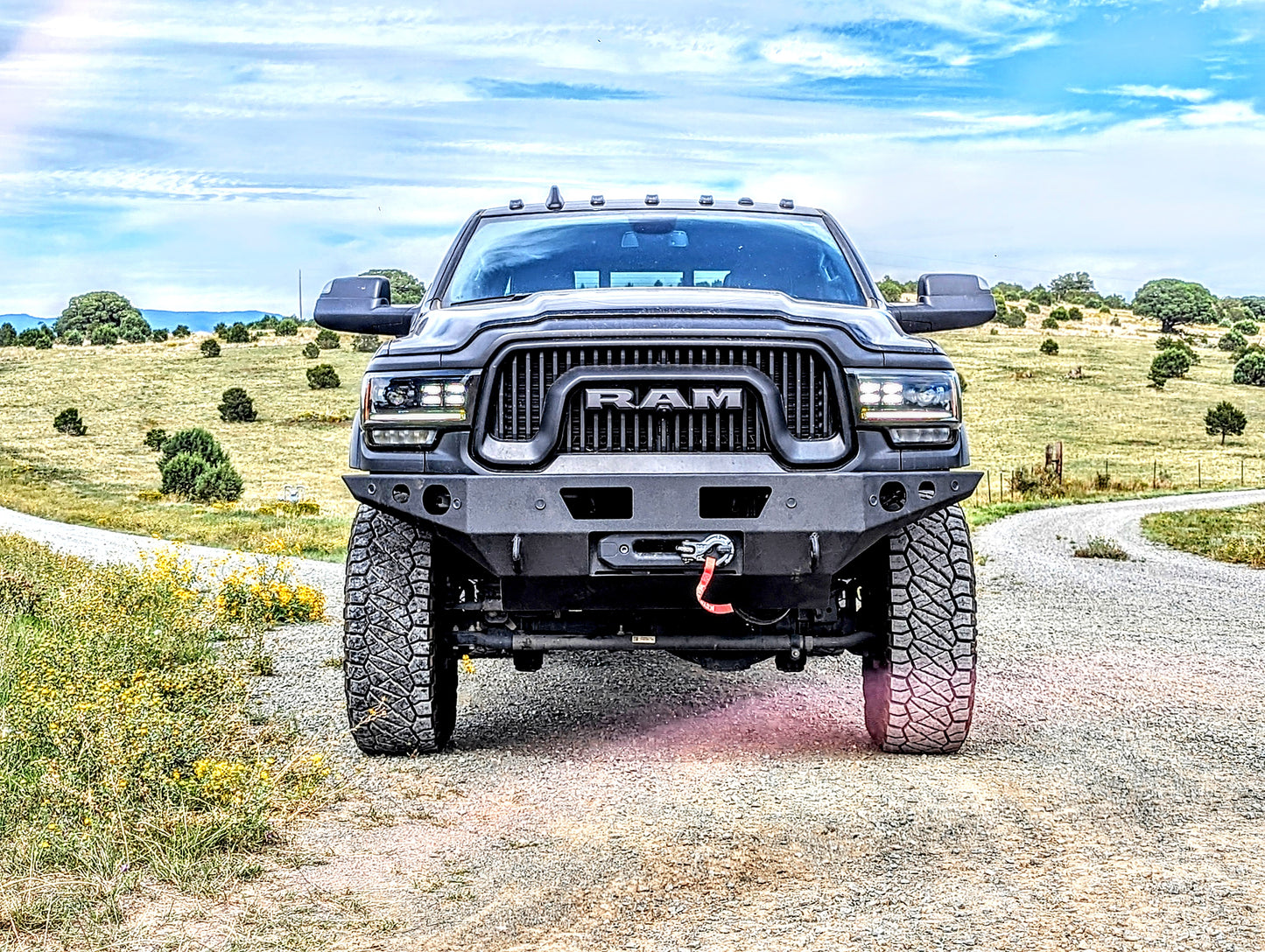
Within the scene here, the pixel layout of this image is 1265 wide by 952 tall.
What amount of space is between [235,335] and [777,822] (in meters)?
86.3

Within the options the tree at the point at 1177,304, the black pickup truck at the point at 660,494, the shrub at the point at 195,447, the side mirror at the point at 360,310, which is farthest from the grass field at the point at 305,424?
the tree at the point at 1177,304

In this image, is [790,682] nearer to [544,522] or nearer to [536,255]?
[536,255]

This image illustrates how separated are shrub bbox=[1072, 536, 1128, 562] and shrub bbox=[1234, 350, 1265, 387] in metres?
53.6

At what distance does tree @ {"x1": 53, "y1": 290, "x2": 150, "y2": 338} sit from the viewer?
109000 mm

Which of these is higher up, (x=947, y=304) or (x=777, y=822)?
(x=947, y=304)

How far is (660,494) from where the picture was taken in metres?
4.81

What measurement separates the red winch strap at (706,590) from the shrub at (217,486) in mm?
32417

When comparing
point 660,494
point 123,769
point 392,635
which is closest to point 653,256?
point 660,494

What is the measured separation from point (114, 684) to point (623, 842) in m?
2.45

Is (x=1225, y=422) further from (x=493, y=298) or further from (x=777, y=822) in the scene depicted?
(x=777, y=822)

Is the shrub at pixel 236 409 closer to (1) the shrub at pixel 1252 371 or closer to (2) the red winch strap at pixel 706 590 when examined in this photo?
(1) the shrub at pixel 1252 371

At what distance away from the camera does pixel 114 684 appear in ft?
18.8

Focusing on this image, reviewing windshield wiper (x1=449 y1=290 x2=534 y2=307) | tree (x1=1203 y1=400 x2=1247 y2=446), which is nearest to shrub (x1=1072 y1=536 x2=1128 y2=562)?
windshield wiper (x1=449 y1=290 x2=534 y2=307)

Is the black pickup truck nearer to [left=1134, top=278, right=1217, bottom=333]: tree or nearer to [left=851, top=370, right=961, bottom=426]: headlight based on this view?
[left=851, top=370, right=961, bottom=426]: headlight
